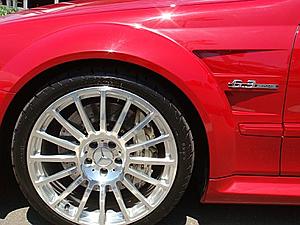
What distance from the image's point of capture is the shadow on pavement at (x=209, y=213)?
9.00ft

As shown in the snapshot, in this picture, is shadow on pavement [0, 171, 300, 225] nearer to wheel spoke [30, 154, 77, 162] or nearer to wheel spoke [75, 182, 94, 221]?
wheel spoke [75, 182, 94, 221]

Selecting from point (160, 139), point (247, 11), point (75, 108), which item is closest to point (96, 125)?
point (75, 108)

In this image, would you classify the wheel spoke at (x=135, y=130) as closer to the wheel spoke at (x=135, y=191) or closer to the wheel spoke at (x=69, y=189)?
the wheel spoke at (x=135, y=191)

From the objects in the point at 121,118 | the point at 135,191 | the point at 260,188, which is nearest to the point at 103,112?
the point at 121,118

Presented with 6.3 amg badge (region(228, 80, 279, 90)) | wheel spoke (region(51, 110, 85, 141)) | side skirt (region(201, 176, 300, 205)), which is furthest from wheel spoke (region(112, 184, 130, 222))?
6.3 amg badge (region(228, 80, 279, 90))

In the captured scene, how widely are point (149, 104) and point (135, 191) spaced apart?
1.58 ft

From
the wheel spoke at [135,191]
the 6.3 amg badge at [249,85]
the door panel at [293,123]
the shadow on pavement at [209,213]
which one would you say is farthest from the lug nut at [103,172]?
the door panel at [293,123]

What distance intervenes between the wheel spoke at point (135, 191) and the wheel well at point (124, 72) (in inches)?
12.1

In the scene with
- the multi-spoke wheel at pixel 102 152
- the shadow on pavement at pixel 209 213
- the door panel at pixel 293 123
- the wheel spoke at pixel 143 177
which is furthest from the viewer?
the shadow on pavement at pixel 209 213

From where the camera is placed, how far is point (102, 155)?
97.3 inches

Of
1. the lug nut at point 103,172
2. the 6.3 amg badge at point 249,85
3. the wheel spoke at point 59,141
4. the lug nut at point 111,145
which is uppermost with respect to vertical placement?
Result: the 6.3 amg badge at point 249,85

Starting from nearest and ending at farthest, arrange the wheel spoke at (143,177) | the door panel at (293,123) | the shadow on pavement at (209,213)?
the door panel at (293,123), the wheel spoke at (143,177), the shadow on pavement at (209,213)

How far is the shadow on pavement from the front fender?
1.81ft

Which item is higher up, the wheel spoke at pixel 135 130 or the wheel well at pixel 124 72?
the wheel well at pixel 124 72
